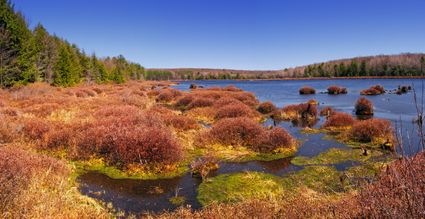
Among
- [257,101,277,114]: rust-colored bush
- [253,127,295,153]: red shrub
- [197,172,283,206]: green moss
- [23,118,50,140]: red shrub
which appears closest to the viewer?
[197,172,283,206]: green moss

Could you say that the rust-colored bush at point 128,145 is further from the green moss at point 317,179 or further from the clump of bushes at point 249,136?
the green moss at point 317,179

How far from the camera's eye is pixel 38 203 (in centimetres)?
666

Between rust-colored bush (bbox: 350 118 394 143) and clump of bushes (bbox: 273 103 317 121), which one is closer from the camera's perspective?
rust-colored bush (bbox: 350 118 394 143)

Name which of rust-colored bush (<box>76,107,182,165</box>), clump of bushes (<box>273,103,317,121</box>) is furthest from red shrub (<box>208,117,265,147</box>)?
clump of bushes (<box>273,103,317,121</box>)

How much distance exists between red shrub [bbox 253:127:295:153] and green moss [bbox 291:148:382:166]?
44.1 inches

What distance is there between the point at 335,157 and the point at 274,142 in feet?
8.40

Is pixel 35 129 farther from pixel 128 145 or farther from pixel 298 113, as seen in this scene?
pixel 298 113

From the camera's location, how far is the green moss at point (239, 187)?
881 cm

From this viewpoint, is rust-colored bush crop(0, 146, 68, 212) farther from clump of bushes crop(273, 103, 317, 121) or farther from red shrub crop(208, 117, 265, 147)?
clump of bushes crop(273, 103, 317, 121)

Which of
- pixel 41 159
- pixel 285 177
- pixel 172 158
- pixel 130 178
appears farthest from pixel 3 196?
pixel 285 177

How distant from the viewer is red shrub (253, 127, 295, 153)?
13.7 m

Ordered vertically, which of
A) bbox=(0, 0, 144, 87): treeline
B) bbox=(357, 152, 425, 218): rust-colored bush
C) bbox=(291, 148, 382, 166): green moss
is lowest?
bbox=(291, 148, 382, 166): green moss

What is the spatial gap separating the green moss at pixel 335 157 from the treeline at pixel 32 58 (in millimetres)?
35649

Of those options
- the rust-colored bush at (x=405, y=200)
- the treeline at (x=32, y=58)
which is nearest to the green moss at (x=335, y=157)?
the rust-colored bush at (x=405, y=200)
